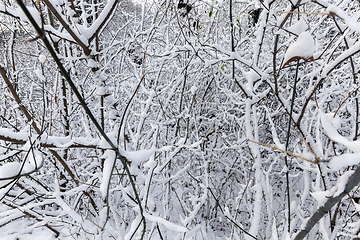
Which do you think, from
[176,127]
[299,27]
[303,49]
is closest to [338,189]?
[303,49]

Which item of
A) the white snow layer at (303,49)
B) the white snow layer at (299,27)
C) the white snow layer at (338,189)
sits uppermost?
the white snow layer at (299,27)

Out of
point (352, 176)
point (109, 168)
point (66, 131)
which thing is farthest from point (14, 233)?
point (352, 176)

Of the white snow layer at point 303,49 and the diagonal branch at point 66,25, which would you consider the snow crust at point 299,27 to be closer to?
the white snow layer at point 303,49

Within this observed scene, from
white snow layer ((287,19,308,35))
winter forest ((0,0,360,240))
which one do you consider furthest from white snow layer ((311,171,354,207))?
white snow layer ((287,19,308,35))

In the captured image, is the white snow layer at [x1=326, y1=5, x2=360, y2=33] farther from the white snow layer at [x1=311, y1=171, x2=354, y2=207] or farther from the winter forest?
the white snow layer at [x1=311, y1=171, x2=354, y2=207]

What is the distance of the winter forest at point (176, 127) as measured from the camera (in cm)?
71

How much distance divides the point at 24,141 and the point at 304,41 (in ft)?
3.29

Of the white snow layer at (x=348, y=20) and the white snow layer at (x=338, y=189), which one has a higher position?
the white snow layer at (x=348, y=20)

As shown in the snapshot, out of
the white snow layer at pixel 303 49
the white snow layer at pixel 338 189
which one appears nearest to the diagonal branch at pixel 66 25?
the white snow layer at pixel 303 49

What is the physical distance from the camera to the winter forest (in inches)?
27.8

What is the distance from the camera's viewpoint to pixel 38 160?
72 centimetres

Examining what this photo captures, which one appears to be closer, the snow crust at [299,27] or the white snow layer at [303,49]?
the white snow layer at [303,49]

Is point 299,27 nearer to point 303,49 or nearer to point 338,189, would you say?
point 303,49

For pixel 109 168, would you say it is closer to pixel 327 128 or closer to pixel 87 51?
pixel 87 51
